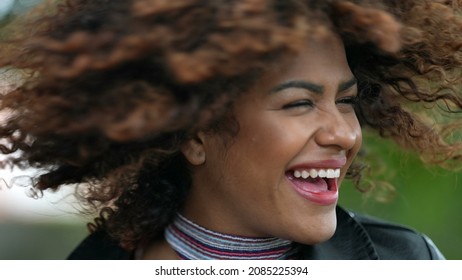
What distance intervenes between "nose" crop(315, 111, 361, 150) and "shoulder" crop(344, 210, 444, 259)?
0.56 m

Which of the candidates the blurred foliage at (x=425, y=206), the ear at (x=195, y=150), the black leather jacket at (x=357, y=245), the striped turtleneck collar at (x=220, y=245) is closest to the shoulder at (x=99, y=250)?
the black leather jacket at (x=357, y=245)

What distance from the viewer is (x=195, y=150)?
2.53 metres

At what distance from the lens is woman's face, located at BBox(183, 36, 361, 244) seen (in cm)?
238

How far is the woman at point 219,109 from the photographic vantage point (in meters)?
2.20

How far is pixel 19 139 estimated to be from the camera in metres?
2.63

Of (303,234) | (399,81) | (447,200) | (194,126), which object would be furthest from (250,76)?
(447,200)

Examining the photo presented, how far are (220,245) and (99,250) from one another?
0.50 m

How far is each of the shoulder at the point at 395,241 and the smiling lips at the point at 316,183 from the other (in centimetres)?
43

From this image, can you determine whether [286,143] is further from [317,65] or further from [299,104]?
Result: [317,65]

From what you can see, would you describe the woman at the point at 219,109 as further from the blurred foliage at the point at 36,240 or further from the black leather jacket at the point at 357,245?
the blurred foliage at the point at 36,240

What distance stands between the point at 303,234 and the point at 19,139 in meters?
0.94

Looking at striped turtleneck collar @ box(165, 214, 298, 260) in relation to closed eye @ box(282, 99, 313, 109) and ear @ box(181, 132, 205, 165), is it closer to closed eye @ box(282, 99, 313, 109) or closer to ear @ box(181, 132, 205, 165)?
ear @ box(181, 132, 205, 165)

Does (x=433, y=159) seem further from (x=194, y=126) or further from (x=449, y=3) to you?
(x=194, y=126)

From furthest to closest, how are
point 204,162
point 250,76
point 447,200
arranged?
point 447,200, point 204,162, point 250,76
